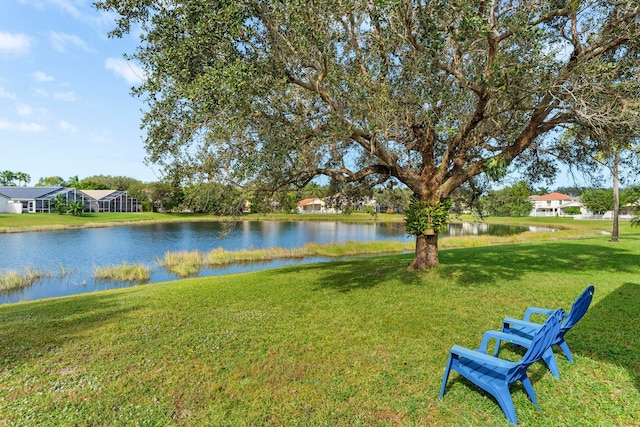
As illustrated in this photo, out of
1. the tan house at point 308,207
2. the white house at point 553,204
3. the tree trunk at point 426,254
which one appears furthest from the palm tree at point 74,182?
the white house at point 553,204

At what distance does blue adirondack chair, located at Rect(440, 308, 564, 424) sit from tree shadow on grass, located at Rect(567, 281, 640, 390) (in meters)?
1.56

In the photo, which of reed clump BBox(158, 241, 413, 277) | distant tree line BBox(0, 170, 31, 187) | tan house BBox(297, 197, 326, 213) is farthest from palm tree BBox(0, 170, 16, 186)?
reed clump BBox(158, 241, 413, 277)

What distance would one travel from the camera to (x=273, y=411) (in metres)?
3.67

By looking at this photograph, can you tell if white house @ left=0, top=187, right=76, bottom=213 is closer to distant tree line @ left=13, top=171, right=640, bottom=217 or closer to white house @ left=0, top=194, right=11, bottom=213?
white house @ left=0, top=194, right=11, bottom=213

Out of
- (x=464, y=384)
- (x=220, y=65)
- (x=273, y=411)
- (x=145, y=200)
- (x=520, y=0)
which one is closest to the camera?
(x=273, y=411)

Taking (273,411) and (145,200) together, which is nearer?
(273,411)

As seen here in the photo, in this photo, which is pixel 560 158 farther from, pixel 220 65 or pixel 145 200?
pixel 145 200

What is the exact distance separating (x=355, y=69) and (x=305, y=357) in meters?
7.17

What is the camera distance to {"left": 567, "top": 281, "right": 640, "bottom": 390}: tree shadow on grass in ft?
15.1

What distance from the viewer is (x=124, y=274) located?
644 inches

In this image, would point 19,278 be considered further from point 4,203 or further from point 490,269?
point 4,203

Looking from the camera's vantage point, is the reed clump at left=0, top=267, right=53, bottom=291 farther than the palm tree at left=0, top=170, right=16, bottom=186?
No

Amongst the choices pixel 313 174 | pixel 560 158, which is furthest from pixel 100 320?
pixel 560 158

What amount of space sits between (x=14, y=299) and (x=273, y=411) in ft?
47.0
